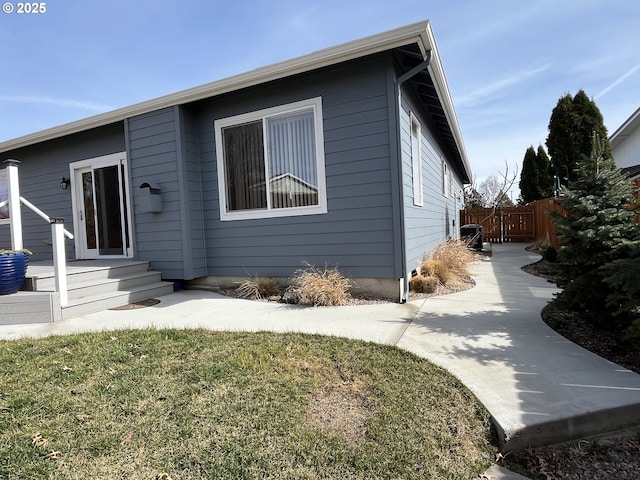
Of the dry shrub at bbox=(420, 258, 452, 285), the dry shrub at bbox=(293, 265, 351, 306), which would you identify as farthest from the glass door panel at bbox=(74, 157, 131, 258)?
the dry shrub at bbox=(420, 258, 452, 285)

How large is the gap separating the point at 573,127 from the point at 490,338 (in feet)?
46.0

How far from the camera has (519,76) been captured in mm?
11383

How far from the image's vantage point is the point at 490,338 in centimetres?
322

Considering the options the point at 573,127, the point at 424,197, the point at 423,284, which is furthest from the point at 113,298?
the point at 573,127

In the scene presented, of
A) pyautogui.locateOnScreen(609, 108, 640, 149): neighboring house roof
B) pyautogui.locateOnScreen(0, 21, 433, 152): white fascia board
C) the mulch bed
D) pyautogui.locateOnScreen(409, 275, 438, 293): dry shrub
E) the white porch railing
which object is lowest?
the mulch bed

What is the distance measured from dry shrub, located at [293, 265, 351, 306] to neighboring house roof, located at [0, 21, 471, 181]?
111 inches

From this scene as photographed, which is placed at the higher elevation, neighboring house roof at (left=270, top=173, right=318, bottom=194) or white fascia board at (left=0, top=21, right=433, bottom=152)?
white fascia board at (left=0, top=21, right=433, bottom=152)

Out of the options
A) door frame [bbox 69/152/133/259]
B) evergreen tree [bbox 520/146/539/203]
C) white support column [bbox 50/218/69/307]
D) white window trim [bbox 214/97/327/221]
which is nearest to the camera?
white support column [bbox 50/218/69/307]

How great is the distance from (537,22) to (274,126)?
5862 millimetres

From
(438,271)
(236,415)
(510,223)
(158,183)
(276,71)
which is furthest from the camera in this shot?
(510,223)

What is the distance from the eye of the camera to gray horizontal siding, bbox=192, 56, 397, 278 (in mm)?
4668

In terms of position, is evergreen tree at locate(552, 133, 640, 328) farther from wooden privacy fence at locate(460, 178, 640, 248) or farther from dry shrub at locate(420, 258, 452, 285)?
wooden privacy fence at locate(460, 178, 640, 248)

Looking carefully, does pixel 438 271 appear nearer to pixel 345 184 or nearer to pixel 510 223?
pixel 345 184

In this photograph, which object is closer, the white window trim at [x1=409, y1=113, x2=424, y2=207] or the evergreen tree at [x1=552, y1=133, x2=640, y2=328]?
the evergreen tree at [x1=552, y1=133, x2=640, y2=328]
